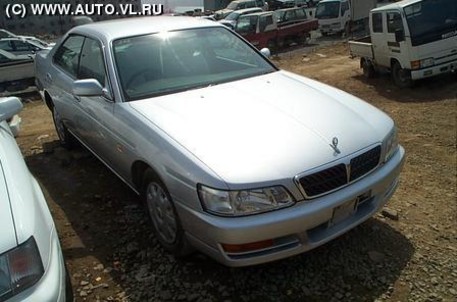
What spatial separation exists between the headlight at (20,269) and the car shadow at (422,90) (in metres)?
7.37

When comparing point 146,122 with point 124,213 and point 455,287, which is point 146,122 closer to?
point 124,213

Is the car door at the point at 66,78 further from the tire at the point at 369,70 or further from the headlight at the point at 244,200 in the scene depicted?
the tire at the point at 369,70

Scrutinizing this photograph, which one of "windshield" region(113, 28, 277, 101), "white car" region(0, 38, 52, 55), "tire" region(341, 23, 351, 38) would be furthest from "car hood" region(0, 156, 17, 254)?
"tire" region(341, 23, 351, 38)

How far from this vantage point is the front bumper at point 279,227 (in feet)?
7.54

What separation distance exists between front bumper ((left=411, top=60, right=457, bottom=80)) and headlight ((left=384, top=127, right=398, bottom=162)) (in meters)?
5.96

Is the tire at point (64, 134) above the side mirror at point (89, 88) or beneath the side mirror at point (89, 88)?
beneath

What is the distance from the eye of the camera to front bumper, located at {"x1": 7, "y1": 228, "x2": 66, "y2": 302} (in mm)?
1726

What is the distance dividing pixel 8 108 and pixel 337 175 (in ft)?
7.18

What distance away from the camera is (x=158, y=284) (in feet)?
8.91

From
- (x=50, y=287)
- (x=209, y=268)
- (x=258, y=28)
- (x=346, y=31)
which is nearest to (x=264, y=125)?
(x=209, y=268)

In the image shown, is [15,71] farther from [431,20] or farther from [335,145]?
[335,145]

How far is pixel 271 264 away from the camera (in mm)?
2811

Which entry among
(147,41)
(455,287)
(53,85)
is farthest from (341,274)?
(53,85)

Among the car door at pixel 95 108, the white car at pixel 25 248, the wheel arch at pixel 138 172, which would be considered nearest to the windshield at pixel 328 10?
the car door at pixel 95 108
